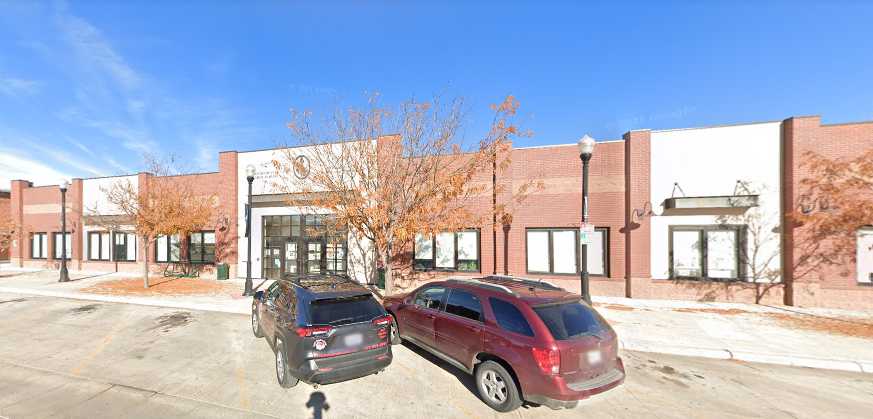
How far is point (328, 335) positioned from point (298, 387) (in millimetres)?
1256

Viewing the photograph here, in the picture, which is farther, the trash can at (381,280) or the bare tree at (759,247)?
the trash can at (381,280)

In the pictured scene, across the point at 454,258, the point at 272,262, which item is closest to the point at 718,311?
the point at 454,258

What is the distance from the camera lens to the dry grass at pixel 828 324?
8.40m

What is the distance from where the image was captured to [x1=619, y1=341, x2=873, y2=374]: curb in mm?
6422

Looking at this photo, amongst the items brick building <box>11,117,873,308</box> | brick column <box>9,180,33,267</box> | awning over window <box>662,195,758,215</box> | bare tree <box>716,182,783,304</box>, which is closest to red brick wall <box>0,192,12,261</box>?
brick column <box>9,180,33,267</box>

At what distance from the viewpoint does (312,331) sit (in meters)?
4.89

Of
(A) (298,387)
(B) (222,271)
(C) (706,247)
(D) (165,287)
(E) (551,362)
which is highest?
(C) (706,247)

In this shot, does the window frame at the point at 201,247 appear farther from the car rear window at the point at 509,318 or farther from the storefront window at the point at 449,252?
the car rear window at the point at 509,318

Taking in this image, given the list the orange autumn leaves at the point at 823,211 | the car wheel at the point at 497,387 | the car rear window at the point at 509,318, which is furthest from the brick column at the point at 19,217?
the orange autumn leaves at the point at 823,211

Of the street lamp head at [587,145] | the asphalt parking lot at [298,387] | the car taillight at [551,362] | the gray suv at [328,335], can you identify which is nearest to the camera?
the car taillight at [551,362]

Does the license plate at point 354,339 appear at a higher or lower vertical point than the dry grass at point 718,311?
higher

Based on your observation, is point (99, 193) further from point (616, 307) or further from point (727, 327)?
point (727, 327)

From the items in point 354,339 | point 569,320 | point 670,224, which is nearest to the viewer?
point 569,320

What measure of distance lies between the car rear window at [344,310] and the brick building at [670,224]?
7.63 m
